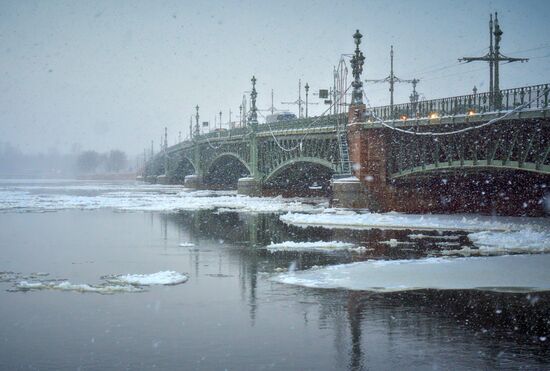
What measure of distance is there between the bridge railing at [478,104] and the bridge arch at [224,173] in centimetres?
5118

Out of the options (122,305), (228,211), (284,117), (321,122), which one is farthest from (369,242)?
(284,117)

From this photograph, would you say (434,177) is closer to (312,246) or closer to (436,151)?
(436,151)

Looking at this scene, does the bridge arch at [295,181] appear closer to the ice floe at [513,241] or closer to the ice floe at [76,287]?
the ice floe at [513,241]

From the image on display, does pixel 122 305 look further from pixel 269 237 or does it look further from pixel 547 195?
pixel 547 195

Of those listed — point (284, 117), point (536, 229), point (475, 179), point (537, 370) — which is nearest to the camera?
point (537, 370)

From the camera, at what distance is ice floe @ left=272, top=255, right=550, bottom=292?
52.0 ft

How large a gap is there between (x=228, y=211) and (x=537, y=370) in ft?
119

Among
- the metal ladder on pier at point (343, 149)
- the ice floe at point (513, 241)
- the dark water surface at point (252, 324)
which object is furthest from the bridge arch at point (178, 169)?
the dark water surface at point (252, 324)

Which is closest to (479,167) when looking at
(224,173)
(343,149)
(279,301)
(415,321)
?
(343,149)

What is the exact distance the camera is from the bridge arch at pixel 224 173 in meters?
90.4

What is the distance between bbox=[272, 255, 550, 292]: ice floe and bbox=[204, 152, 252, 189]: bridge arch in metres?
69.4

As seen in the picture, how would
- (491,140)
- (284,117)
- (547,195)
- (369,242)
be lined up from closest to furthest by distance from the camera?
(369,242), (491,140), (547,195), (284,117)

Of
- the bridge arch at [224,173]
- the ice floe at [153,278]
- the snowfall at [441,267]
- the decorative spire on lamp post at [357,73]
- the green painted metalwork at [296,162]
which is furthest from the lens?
the bridge arch at [224,173]

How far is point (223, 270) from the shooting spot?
19.1 meters
